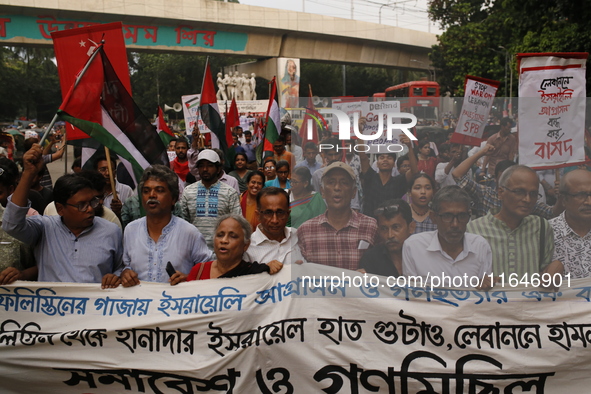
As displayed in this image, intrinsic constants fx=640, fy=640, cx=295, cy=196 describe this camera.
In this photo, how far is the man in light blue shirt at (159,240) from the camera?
3754mm

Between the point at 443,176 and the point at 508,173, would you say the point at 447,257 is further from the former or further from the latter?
the point at 508,173

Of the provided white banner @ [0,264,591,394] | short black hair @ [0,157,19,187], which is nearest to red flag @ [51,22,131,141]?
short black hair @ [0,157,19,187]

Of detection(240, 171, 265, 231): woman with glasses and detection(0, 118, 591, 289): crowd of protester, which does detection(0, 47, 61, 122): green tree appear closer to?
detection(240, 171, 265, 231): woman with glasses

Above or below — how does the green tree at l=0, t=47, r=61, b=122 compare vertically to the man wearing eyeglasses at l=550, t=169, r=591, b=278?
above

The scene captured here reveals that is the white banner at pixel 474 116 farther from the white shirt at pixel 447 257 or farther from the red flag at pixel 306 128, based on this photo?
the red flag at pixel 306 128

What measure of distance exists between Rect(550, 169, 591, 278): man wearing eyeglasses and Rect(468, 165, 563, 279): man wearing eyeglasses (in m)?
0.04

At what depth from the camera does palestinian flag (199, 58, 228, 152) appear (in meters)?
8.99

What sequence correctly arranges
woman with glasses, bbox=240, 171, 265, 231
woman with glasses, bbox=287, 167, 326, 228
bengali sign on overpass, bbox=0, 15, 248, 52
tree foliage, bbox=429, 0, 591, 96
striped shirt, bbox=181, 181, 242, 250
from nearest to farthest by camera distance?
woman with glasses, bbox=287, 167, 326, 228 → striped shirt, bbox=181, 181, 242, 250 → woman with glasses, bbox=240, 171, 265, 231 → bengali sign on overpass, bbox=0, 15, 248, 52 → tree foliage, bbox=429, 0, 591, 96

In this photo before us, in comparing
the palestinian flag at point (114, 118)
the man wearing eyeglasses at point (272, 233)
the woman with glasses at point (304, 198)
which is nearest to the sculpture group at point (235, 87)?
the palestinian flag at point (114, 118)

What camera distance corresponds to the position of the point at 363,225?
3.50 m

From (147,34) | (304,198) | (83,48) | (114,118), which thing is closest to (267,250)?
(304,198)

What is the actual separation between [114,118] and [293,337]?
91.0 inches

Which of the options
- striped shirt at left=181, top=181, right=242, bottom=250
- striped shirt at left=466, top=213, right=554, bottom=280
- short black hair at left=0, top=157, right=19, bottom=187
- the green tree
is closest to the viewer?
striped shirt at left=466, top=213, right=554, bottom=280

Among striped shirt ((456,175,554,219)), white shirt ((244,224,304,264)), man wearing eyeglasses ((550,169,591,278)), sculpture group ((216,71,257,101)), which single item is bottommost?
white shirt ((244,224,304,264))
